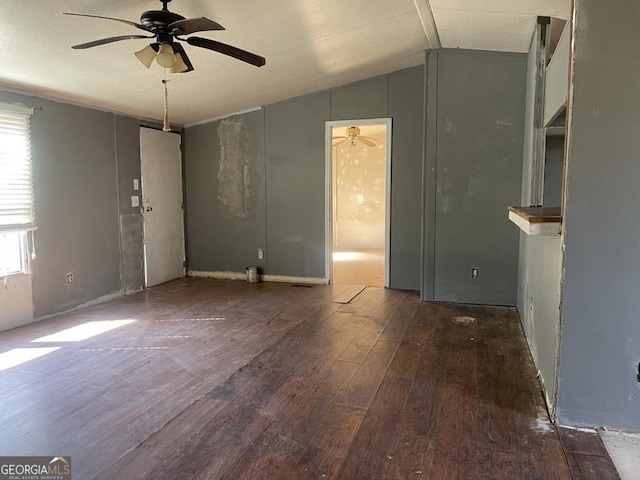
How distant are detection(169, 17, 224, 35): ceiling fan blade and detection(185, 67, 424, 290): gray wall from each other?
3.44m

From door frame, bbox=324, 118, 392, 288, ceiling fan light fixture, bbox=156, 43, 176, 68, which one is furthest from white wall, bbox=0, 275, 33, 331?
door frame, bbox=324, 118, 392, 288

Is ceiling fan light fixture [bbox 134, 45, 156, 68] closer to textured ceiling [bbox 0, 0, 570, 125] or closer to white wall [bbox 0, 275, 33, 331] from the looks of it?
textured ceiling [bbox 0, 0, 570, 125]

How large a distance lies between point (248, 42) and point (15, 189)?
99.3 inches

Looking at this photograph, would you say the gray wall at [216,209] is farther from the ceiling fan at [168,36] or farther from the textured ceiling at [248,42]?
the ceiling fan at [168,36]

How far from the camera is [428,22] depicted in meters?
4.10

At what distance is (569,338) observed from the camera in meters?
2.35

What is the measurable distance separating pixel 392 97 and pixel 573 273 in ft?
12.7

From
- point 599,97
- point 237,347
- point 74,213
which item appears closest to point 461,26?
point 599,97

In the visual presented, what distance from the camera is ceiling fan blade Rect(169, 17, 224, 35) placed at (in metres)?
2.49

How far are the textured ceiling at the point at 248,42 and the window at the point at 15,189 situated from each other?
34 centimetres

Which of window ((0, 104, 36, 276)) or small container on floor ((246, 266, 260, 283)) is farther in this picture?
small container on floor ((246, 266, 260, 283))

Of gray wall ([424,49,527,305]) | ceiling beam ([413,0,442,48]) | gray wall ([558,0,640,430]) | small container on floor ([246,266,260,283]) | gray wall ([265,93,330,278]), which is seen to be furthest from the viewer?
small container on floor ([246,266,260,283])

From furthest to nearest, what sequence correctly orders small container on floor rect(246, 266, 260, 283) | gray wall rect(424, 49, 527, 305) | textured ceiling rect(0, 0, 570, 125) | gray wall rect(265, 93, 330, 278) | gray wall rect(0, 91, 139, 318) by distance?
small container on floor rect(246, 266, 260, 283)
gray wall rect(265, 93, 330, 278)
gray wall rect(424, 49, 527, 305)
gray wall rect(0, 91, 139, 318)
textured ceiling rect(0, 0, 570, 125)

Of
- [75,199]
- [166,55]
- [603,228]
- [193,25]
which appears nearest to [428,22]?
[193,25]
